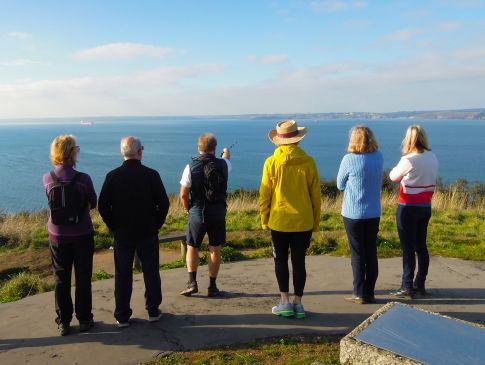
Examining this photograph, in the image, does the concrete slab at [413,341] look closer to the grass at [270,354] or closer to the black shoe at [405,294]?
the grass at [270,354]

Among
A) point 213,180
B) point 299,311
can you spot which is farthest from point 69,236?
point 299,311

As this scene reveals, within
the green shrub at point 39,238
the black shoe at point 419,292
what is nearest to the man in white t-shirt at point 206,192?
the black shoe at point 419,292

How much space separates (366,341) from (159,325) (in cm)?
204

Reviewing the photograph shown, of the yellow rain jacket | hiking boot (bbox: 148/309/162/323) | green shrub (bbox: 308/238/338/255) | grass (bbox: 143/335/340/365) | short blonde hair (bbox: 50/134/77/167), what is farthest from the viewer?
green shrub (bbox: 308/238/338/255)

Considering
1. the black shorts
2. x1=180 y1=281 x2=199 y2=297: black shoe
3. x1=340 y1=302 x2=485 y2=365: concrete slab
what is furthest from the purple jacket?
x1=340 y1=302 x2=485 y2=365: concrete slab

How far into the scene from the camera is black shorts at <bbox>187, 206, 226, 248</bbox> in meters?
4.54

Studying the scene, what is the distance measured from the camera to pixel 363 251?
4.50 meters

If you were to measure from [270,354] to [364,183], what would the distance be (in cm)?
185

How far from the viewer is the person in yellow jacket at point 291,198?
405 cm

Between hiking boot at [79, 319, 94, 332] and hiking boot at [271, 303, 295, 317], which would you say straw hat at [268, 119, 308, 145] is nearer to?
hiking boot at [271, 303, 295, 317]

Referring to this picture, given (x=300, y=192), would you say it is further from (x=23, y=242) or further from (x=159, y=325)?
(x=23, y=242)

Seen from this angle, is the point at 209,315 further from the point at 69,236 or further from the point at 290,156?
the point at 290,156

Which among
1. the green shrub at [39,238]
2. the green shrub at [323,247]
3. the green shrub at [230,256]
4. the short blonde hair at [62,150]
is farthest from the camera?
the green shrub at [39,238]

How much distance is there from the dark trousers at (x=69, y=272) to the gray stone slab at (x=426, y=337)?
240 cm
